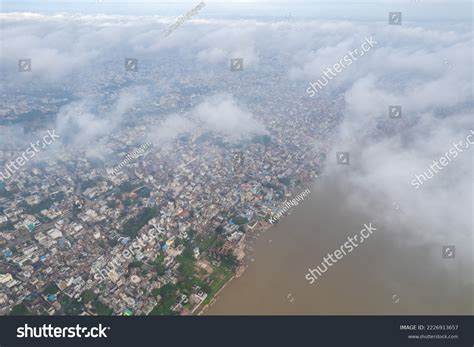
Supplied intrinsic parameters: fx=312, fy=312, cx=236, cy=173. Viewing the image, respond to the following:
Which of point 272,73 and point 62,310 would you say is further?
point 272,73

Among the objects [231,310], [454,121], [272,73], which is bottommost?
[231,310]

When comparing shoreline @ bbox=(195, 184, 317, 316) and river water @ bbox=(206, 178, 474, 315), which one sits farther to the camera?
shoreline @ bbox=(195, 184, 317, 316)

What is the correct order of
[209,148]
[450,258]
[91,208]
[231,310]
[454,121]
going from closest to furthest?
1. [231,310]
2. [450,258]
3. [91,208]
4. [209,148]
5. [454,121]

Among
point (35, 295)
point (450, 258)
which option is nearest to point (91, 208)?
point (35, 295)

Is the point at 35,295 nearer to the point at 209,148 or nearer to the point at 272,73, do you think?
the point at 209,148

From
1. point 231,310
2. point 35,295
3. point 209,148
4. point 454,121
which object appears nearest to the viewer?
point 231,310

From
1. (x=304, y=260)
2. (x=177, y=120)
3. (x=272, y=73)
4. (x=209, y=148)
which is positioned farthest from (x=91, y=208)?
(x=272, y=73)

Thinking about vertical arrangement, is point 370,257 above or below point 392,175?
below

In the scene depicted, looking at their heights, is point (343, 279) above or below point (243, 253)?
below

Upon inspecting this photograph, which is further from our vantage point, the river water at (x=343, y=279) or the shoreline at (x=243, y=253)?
the shoreline at (x=243, y=253)

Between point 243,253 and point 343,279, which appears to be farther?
point 243,253
